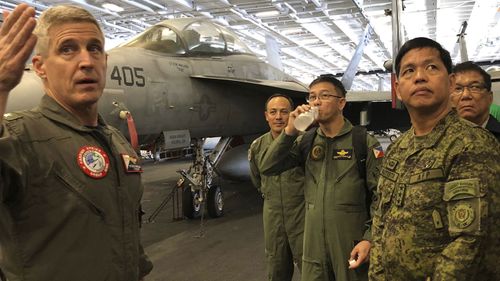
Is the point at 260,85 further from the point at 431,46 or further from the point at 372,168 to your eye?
the point at 431,46

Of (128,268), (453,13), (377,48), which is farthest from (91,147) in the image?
(377,48)

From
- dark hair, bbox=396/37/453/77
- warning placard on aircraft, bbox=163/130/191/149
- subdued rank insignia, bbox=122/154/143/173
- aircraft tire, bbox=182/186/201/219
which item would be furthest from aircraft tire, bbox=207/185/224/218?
dark hair, bbox=396/37/453/77

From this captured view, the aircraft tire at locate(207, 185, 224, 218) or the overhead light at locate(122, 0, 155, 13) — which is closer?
the aircraft tire at locate(207, 185, 224, 218)

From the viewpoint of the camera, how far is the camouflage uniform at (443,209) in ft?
4.18

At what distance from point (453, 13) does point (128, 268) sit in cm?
1628

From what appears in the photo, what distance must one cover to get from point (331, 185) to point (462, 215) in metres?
1.09

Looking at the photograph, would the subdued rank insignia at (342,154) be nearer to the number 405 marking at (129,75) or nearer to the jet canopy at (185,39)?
the number 405 marking at (129,75)

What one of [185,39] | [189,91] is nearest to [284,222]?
[189,91]

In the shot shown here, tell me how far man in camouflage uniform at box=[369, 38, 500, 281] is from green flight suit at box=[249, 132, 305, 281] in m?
1.50

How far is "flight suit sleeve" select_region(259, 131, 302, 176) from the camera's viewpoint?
240 centimetres

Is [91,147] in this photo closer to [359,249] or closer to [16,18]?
[16,18]

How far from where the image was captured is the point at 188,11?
42.3 ft

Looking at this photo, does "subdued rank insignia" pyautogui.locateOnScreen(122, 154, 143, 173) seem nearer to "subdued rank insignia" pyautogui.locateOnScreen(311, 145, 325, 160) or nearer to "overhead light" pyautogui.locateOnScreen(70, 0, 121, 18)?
"subdued rank insignia" pyautogui.locateOnScreen(311, 145, 325, 160)

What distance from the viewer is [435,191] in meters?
1.39
